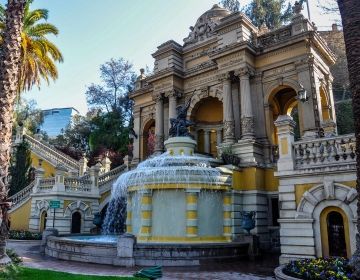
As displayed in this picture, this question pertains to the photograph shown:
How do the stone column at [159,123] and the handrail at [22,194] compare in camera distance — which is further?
the stone column at [159,123]

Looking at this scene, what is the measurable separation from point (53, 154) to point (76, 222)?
468 inches

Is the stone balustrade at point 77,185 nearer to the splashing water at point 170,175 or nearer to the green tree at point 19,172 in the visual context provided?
the splashing water at point 170,175

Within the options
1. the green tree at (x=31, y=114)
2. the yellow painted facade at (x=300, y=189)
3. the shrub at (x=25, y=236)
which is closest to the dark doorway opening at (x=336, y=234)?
the yellow painted facade at (x=300, y=189)

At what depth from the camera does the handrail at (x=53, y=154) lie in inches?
1204

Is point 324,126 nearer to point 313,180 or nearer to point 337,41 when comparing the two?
point 313,180

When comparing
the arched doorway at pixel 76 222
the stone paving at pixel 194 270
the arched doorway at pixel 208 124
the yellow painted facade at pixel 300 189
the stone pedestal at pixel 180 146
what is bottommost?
the stone paving at pixel 194 270

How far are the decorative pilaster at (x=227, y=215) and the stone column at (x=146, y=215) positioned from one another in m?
3.18

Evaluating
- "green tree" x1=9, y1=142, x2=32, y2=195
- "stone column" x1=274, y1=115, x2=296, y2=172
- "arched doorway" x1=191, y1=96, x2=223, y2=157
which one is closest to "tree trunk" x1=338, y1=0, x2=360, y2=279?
"stone column" x1=274, y1=115, x2=296, y2=172

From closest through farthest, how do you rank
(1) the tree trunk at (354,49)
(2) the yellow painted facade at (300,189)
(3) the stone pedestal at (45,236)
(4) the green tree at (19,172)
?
(1) the tree trunk at (354,49) < (2) the yellow painted facade at (300,189) < (3) the stone pedestal at (45,236) < (4) the green tree at (19,172)

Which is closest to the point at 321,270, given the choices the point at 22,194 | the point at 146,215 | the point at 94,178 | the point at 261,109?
the point at 146,215

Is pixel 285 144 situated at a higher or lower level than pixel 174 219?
higher

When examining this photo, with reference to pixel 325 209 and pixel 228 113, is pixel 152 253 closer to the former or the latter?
pixel 325 209

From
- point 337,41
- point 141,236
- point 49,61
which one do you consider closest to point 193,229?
point 141,236

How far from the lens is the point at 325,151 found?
10742 millimetres
